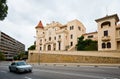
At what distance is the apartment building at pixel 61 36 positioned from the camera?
52.8m

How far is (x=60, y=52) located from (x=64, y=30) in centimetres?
1328

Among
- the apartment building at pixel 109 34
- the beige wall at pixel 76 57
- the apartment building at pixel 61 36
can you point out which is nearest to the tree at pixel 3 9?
the beige wall at pixel 76 57

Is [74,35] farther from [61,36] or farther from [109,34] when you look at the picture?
[109,34]

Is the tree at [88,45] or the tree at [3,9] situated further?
the tree at [88,45]

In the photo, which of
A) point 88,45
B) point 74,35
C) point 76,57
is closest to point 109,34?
point 88,45

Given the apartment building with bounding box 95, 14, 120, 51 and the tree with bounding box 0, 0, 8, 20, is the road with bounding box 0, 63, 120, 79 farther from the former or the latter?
the apartment building with bounding box 95, 14, 120, 51

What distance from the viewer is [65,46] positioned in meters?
54.2

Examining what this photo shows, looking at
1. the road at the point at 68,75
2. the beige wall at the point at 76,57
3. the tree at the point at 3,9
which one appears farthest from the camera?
the beige wall at the point at 76,57

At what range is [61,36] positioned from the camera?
2162 inches

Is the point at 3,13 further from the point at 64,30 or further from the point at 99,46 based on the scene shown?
the point at 64,30

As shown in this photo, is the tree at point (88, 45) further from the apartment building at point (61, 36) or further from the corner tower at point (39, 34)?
the corner tower at point (39, 34)

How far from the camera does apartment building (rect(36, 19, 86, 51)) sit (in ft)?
173

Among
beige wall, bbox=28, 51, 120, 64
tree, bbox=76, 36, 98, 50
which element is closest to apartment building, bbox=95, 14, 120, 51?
tree, bbox=76, 36, 98, 50

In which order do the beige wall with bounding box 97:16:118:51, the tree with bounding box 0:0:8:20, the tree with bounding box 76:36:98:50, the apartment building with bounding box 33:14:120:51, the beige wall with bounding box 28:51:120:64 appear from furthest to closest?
1. the tree with bounding box 76:36:98:50
2. the apartment building with bounding box 33:14:120:51
3. the beige wall with bounding box 97:16:118:51
4. the beige wall with bounding box 28:51:120:64
5. the tree with bounding box 0:0:8:20
